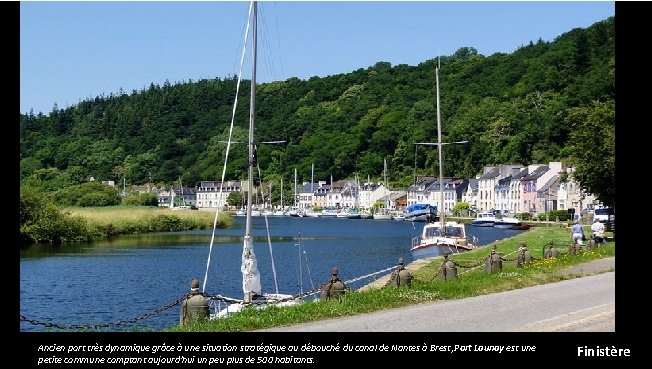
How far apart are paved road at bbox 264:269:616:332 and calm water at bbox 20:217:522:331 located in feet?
19.8

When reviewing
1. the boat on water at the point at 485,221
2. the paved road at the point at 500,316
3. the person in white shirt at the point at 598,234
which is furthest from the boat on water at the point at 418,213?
the paved road at the point at 500,316

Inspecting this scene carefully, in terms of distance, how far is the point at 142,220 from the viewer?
320ft

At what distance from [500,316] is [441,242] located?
33.8 metres

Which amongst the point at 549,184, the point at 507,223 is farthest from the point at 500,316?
the point at 549,184

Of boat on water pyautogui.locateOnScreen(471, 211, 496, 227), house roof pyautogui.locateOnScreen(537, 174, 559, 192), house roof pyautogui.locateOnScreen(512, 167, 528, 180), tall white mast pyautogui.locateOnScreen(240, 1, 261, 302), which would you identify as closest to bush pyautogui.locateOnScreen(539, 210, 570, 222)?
boat on water pyautogui.locateOnScreen(471, 211, 496, 227)

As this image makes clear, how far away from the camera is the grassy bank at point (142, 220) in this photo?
284 feet
